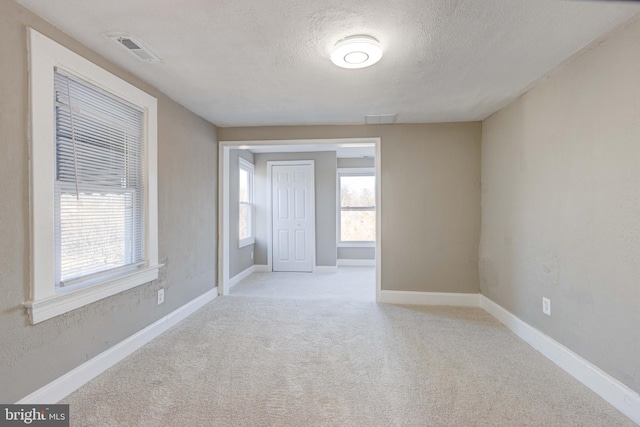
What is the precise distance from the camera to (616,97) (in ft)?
5.77

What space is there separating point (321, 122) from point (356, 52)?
5.60ft

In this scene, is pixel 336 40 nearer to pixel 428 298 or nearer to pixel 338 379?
pixel 338 379

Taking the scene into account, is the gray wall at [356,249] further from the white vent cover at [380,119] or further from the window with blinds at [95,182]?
the window with blinds at [95,182]

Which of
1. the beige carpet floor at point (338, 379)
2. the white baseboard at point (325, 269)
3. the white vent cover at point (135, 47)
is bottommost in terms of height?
the beige carpet floor at point (338, 379)

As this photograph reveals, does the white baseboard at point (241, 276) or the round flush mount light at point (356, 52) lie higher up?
the round flush mount light at point (356, 52)

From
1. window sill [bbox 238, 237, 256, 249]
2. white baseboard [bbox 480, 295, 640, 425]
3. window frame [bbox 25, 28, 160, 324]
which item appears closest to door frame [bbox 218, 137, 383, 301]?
window sill [bbox 238, 237, 256, 249]

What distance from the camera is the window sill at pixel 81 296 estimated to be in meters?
1.68

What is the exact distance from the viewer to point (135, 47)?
199 cm

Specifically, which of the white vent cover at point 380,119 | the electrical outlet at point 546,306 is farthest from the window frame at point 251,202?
the electrical outlet at point 546,306

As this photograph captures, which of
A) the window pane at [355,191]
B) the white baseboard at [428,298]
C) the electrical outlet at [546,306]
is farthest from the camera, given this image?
the window pane at [355,191]

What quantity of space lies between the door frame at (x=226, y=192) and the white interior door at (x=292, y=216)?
1736 mm

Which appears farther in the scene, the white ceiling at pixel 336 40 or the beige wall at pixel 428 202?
the beige wall at pixel 428 202

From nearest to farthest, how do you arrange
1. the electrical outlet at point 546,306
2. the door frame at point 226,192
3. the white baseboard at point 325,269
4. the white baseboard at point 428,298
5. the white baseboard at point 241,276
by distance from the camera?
1. the electrical outlet at point 546,306
2. the white baseboard at point 428,298
3. the door frame at point 226,192
4. the white baseboard at point 241,276
5. the white baseboard at point 325,269

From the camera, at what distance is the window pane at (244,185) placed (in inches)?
208
